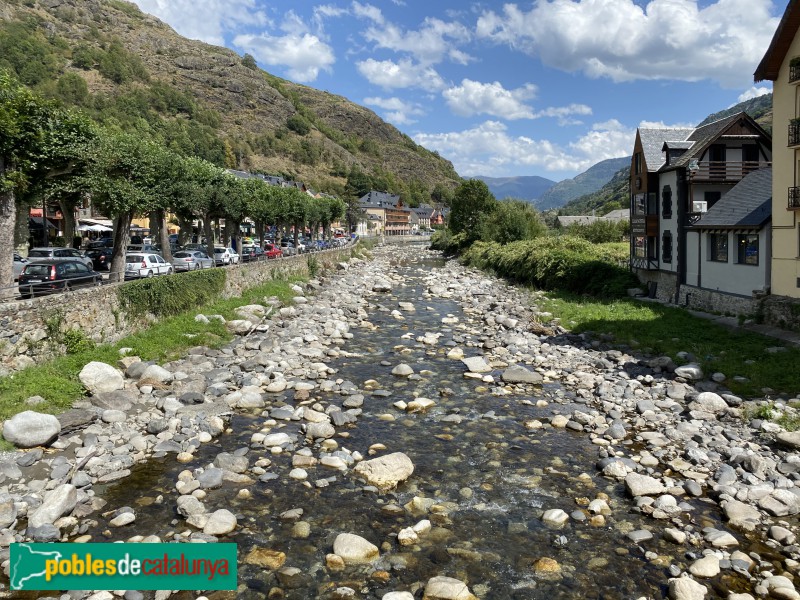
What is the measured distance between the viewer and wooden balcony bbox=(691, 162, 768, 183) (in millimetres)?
32781

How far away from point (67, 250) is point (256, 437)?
27.6 m

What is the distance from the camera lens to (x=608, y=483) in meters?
12.8

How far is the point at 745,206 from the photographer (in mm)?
28500

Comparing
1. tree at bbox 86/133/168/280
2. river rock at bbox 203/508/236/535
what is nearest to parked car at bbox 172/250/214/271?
tree at bbox 86/133/168/280

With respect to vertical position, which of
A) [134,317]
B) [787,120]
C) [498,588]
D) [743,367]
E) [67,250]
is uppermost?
[787,120]

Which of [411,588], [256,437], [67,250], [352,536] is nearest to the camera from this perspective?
[411,588]

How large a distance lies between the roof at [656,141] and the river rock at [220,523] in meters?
35.4

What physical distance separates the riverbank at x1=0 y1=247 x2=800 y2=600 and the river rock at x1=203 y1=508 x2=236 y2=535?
0.13 feet

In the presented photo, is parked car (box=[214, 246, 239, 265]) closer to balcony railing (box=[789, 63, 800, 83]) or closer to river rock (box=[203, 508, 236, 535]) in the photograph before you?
river rock (box=[203, 508, 236, 535])

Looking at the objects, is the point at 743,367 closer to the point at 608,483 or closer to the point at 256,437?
the point at 608,483

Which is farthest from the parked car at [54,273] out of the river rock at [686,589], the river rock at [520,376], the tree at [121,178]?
the river rock at [686,589]

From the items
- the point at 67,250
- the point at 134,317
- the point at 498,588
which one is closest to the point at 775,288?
the point at 498,588

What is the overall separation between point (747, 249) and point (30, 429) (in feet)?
99.5

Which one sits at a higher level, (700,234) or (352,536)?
(700,234)
